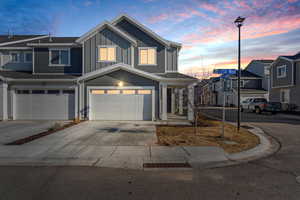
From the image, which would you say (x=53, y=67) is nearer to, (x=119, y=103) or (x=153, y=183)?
(x=119, y=103)

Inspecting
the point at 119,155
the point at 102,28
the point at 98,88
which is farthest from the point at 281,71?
the point at 119,155

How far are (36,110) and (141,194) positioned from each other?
46.1 ft

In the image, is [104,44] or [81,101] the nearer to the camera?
[81,101]

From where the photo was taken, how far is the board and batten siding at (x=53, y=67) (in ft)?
49.7

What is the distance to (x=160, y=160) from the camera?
5414 millimetres

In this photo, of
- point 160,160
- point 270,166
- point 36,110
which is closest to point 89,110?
point 36,110

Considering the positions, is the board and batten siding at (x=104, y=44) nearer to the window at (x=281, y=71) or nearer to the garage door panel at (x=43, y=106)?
the garage door panel at (x=43, y=106)

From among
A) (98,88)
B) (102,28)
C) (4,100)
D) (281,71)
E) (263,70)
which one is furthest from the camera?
(263,70)

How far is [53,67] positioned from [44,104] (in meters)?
3.74

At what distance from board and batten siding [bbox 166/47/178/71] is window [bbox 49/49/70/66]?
9.64m

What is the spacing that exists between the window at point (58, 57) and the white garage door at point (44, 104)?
3103mm

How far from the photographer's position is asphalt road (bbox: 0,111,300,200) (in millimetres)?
3488

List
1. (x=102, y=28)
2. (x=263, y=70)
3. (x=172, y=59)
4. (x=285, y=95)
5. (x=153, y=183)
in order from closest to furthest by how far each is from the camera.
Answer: (x=153, y=183), (x=102, y=28), (x=172, y=59), (x=285, y=95), (x=263, y=70)

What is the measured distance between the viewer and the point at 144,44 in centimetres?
1530
